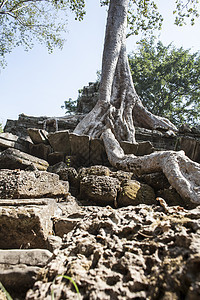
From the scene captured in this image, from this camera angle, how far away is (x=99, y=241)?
3.59 ft

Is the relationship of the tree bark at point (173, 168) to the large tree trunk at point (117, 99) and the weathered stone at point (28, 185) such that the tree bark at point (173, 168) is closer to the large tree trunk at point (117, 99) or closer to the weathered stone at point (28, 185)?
the weathered stone at point (28, 185)

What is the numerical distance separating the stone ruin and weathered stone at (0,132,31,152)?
92 cm

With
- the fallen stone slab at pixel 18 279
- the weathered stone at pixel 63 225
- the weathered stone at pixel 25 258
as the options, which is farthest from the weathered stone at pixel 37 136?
the fallen stone slab at pixel 18 279

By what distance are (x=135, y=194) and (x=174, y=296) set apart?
149 centimetres

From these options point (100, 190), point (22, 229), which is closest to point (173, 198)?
point (100, 190)

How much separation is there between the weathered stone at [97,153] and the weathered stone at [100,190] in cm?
120

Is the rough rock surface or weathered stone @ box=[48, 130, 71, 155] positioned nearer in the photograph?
the rough rock surface

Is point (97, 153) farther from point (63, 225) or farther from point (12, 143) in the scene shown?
point (63, 225)

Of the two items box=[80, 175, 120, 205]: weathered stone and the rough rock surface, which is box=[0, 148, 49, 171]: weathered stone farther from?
the rough rock surface

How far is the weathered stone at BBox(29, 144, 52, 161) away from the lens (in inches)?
132

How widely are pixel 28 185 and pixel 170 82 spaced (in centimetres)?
1584

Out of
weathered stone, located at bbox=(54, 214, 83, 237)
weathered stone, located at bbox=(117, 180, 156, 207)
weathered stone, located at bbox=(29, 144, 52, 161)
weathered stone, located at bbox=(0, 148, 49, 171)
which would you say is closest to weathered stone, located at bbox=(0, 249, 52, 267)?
weathered stone, located at bbox=(54, 214, 83, 237)

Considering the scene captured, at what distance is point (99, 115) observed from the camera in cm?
480

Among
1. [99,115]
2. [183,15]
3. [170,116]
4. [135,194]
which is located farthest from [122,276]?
[170,116]
